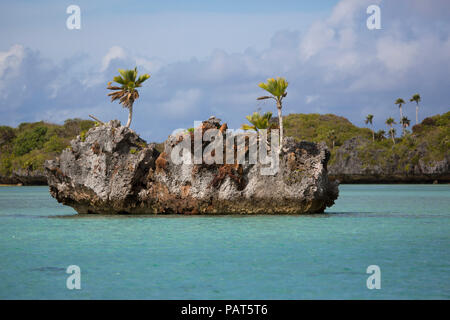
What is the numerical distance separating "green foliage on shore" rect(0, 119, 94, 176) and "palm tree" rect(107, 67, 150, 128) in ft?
237

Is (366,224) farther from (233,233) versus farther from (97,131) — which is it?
(97,131)

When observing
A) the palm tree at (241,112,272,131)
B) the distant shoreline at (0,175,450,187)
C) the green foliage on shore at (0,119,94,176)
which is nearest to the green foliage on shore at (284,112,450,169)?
the distant shoreline at (0,175,450,187)

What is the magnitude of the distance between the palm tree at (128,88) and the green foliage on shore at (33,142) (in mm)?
72106

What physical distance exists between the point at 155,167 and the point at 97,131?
3.73m

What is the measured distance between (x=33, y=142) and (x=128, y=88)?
84.1m

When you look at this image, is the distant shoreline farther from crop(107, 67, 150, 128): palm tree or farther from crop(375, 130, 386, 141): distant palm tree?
crop(107, 67, 150, 128): palm tree

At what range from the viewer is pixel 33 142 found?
11106 centimetres

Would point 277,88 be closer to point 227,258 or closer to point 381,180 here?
point 227,258

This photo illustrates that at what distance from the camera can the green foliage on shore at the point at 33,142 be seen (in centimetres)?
10412

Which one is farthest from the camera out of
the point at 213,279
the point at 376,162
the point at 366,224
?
the point at 376,162

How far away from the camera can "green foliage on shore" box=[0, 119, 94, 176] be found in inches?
4099

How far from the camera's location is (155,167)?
→ 98.3 feet
